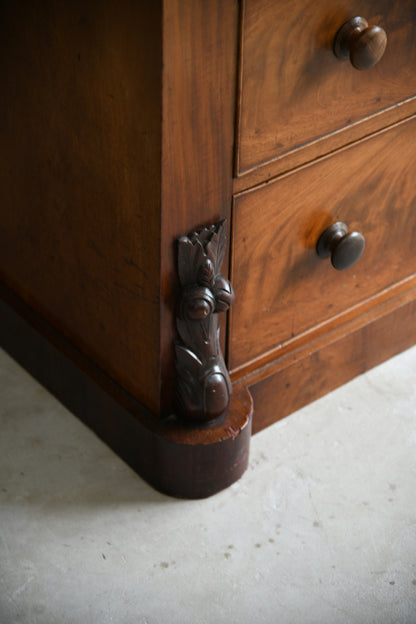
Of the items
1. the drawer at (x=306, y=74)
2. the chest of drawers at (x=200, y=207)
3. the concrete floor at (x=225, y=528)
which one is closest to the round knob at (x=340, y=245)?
the chest of drawers at (x=200, y=207)

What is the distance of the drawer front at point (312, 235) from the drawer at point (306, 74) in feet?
0.17

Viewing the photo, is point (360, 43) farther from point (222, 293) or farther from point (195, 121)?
point (222, 293)

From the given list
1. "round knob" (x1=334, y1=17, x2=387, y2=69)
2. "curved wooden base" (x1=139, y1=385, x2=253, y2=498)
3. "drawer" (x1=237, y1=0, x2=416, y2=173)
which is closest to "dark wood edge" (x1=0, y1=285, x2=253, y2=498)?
"curved wooden base" (x1=139, y1=385, x2=253, y2=498)

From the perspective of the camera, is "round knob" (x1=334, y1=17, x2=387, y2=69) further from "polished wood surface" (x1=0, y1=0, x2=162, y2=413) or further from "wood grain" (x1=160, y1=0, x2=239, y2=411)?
"polished wood surface" (x1=0, y1=0, x2=162, y2=413)

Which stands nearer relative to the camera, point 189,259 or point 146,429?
point 189,259

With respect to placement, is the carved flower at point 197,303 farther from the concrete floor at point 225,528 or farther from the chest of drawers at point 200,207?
the concrete floor at point 225,528

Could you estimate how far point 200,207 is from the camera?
1004 mm

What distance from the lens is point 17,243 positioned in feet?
4.20

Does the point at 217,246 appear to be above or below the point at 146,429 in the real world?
above

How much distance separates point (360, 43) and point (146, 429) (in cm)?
54

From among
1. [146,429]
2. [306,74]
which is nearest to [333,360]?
[146,429]

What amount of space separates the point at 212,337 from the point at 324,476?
28 cm

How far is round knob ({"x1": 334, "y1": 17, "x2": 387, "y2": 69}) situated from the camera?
0.99 metres

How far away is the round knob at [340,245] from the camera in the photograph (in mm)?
1156
